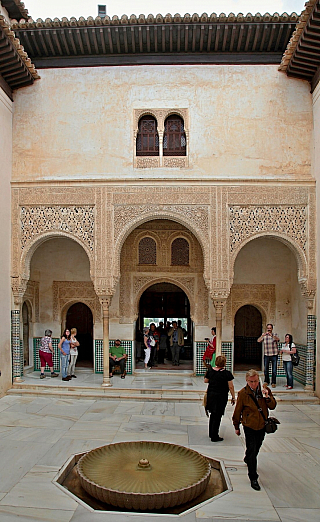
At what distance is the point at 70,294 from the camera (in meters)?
8.70

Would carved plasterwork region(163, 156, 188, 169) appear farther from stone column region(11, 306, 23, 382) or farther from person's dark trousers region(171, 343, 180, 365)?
person's dark trousers region(171, 343, 180, 365)

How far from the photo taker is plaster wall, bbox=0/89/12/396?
698 centimetres

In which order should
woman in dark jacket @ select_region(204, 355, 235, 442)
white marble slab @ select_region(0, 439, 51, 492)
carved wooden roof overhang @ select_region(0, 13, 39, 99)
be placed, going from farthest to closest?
carved wooden roof overhang @ select_region(0, 13, 39, 99) → woman in dark jacket @ select_region(204, 355, 235, 442) → white marble slab @ select_region(0, 439, 51, 492)

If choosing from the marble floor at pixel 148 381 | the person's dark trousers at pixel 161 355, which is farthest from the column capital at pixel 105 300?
the person's dark trousers at pixel 161 355

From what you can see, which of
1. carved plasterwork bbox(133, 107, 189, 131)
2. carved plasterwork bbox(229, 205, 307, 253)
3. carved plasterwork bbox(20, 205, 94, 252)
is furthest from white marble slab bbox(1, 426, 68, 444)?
carved plasterwork bbox(133, 107, 189, 131)

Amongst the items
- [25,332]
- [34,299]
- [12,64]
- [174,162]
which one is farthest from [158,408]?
[12,64]

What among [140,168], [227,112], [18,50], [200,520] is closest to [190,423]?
[200,520]

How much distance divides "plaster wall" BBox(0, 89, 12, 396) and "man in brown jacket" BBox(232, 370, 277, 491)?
4.45 metres

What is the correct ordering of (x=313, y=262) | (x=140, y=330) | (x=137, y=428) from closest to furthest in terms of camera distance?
1. (x=137, y=428)
2. (x=313, y=262)
3. (x=140, y=330)

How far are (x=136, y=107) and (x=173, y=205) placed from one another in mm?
1722

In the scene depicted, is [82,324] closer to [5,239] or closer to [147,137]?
[5,239]

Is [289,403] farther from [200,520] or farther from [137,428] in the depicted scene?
[200,520]

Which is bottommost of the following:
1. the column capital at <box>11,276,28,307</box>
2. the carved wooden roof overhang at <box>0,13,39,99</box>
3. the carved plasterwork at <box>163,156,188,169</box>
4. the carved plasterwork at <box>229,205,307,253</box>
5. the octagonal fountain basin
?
the octagonal fountain basin

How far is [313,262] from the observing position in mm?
7094
